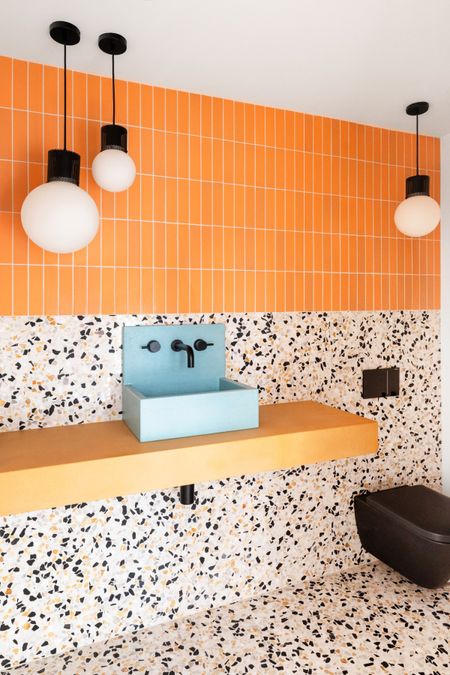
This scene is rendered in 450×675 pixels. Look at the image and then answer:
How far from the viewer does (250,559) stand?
212cm

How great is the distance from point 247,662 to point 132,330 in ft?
4.24

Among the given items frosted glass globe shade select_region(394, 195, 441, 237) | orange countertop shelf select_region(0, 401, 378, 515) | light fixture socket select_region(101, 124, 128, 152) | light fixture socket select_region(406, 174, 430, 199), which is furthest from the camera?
light fixture socket select_region(406, 174, 430, 199)

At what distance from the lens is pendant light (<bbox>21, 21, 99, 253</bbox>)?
57.8 inches

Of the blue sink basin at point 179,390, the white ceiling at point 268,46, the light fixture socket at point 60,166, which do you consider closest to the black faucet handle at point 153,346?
the blue sink basin at point 179,390

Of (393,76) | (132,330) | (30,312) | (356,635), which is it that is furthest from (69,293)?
(356,635)

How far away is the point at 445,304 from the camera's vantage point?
2568 millimetres

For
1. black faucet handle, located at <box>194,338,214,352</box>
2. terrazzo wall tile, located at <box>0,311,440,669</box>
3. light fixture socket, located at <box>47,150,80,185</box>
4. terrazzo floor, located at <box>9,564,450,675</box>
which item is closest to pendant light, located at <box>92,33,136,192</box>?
light fixture socket, located at <box>47,150,80,185</box>

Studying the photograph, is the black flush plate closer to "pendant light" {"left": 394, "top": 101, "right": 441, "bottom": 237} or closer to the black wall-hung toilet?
the black wall-hung toilet

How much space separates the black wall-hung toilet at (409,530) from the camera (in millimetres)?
1919

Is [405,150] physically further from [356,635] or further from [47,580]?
[47,580]

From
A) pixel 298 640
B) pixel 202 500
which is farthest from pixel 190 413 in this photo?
pixel 298 640

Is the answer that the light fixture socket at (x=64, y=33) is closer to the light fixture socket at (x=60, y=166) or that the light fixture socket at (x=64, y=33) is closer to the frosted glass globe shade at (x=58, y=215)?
the light fixture socket at (x=60, y=166)

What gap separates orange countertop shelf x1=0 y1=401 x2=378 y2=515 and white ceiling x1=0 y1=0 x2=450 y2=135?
1.34m

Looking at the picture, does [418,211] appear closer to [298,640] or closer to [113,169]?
[113,169]
